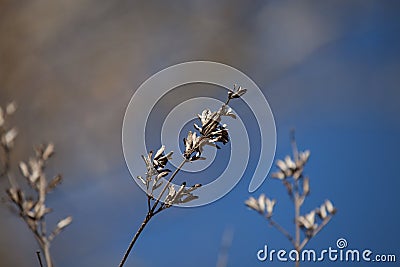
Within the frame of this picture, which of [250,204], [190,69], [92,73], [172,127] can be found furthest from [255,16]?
[250,204]

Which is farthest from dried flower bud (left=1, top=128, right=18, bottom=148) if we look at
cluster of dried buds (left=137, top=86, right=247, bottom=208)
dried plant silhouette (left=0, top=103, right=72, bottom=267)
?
cluster of dried buds (left=137, top=86, right=247, bottom=208)

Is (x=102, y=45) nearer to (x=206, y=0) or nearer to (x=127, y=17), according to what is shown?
(x=127, y=17)

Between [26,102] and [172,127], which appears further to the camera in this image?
[26,102]

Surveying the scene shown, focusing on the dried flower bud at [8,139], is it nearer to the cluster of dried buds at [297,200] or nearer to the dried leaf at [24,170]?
the dried leaf at [24,170]

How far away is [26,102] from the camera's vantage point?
142 centimetres

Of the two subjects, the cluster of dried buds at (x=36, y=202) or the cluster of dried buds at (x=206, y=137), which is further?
the cluster of dried buds at (x=206, y=137)

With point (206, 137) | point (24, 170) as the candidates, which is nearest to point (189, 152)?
point (206, 137)

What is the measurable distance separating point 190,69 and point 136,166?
73cm

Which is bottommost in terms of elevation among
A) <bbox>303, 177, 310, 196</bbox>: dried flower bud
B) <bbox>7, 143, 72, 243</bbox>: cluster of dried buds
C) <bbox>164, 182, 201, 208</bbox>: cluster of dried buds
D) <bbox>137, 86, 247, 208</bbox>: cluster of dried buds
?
<bbox>7, 143, 72, 243</bbox>: cluster of dried buds

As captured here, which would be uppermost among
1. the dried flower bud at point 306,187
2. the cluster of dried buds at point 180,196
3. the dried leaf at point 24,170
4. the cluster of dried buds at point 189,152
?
the cluster of dried buds at point 189,152

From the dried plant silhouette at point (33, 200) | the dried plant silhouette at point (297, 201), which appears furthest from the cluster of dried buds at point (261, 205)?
the dried plant silhouette at point (33, 200)

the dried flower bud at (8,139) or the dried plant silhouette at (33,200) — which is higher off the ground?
the dried flower bud at (8,139)

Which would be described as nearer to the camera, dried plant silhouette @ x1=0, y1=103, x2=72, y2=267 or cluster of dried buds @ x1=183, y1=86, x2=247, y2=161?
dried plant silhouette @ x1=0, y1=103, x2=72, y2=267

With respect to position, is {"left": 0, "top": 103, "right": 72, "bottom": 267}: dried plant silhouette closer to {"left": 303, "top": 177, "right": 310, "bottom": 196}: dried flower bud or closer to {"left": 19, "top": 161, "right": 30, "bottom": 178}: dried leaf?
{"left": 19, "top": 161, "right": 30, "bottom": 178}: dried leaf
